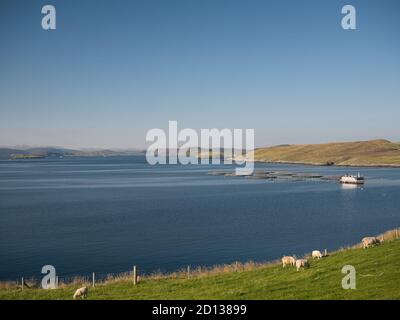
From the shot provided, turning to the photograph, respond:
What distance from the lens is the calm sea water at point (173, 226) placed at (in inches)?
1897

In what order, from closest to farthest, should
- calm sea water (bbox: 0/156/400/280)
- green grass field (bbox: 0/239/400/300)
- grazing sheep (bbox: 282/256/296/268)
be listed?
green grass field (bbox: 0/239/400/300), grazing sheep (bbox: 282/256/296/268), calm sea water (bbox: 0/156/400/280)

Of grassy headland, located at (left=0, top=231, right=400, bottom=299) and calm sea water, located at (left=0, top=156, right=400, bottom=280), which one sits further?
calm sea water, located at (left=0, top=156, right=400, bottom=280)

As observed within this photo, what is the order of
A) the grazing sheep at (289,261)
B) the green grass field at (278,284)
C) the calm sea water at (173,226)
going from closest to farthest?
the green grass field at (278,284) < the grazing sheep at (289,261) < the calm sea water at (173,226)

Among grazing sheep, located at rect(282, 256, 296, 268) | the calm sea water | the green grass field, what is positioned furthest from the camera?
the calm sea water

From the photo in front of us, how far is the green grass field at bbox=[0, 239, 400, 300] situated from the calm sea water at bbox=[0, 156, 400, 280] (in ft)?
46.9

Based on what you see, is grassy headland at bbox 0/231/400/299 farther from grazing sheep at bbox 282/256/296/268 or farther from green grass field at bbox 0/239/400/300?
grazing sheep at bbox 282/256/296/268

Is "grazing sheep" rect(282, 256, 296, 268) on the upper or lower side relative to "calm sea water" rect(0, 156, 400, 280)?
upper

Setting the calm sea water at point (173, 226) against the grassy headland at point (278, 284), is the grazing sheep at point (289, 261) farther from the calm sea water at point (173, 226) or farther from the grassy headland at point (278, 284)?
the calm sea water at point (173, 226)

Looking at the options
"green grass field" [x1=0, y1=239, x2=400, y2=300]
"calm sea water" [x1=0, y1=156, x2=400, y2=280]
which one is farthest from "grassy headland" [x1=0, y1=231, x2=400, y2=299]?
"calm sea water" [x1=0, y1=156, x2=400, y2=280]

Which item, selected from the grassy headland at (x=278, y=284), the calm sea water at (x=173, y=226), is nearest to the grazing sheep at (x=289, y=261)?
the grassy headland at (x=278, y=284)

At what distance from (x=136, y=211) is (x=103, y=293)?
57944 millimetres

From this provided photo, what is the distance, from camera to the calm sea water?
158ft

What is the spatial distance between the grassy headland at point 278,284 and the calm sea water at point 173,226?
14.2 metres
